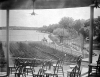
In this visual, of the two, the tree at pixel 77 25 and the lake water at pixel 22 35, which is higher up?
the tree at pixel 77 25

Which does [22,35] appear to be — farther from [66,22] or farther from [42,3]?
[66,22]

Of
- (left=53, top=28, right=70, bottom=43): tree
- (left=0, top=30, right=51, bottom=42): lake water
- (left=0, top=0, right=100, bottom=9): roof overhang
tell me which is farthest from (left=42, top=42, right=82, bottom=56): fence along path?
(left=0, top=0, right=100, bottom=9): roof overhang

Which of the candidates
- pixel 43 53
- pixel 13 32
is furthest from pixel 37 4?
pixel 43 53

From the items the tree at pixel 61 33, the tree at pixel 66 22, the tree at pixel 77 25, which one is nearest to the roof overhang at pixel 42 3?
the tree at pixel 66 22

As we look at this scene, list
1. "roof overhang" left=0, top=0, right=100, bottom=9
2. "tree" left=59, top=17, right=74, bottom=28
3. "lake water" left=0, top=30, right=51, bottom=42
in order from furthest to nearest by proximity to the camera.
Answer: "lake water" left=0, top=30, right=51, bottom=42 < "tree" left=59, top=17, right=74, bottom=28 < "roof overhang" left=0, top=0, right=100, bottom=9

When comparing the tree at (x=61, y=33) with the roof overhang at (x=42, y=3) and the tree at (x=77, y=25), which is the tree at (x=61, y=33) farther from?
the roof overhang at (x=42, y=3)

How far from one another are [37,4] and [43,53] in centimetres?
221

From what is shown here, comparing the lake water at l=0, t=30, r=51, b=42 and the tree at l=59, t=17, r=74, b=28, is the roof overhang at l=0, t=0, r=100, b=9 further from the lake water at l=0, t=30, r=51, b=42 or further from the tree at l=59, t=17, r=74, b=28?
the lake water at l=0, t=30, r=51, b=42

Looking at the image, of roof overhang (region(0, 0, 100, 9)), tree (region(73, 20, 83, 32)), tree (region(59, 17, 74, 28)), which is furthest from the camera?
tree (region(59, 17, 74, 28))

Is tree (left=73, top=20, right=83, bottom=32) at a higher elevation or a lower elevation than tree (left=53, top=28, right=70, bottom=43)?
higher

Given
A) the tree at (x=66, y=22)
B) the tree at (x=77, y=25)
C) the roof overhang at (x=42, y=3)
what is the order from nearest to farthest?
1. the roof overhang at (x=42, y=3)
2. the tree at (x=77, y=25)
3. the tree at (x=66, y=22)

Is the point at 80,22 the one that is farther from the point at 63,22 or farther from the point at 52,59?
the point at 52,59

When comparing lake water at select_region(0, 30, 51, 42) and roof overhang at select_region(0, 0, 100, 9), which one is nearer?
roof overhang at select_region(0, 0, 100, 9)

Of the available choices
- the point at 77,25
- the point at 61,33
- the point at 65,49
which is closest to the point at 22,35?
the point at 61,33
